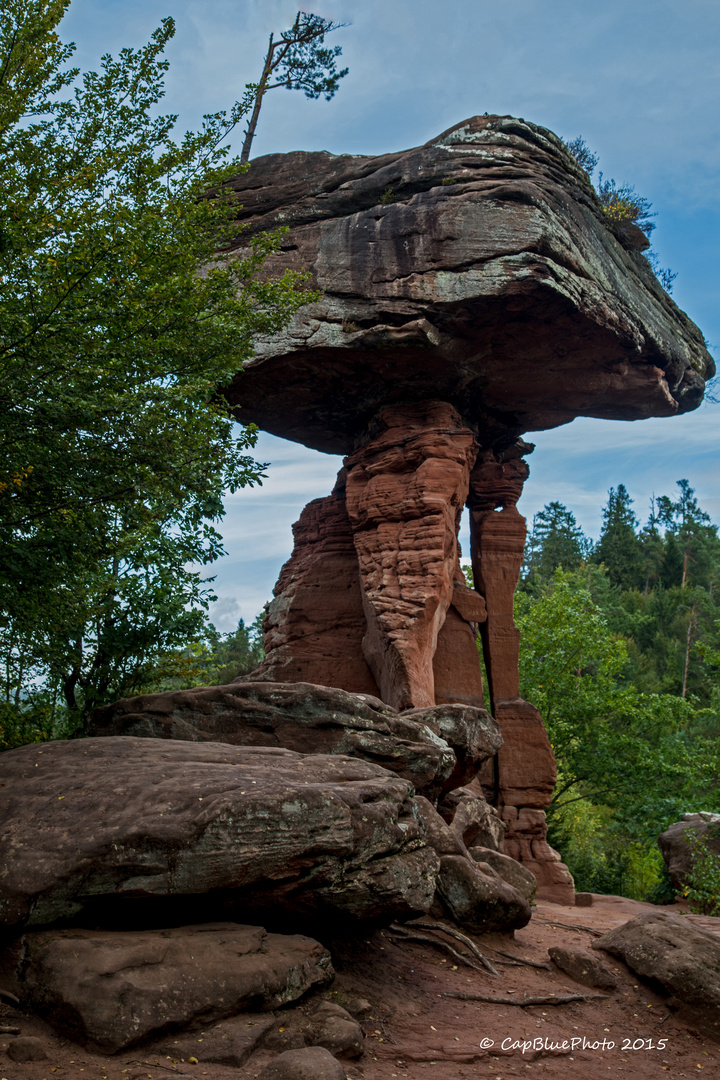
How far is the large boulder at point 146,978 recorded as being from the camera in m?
5.30

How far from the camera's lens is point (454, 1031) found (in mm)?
6934

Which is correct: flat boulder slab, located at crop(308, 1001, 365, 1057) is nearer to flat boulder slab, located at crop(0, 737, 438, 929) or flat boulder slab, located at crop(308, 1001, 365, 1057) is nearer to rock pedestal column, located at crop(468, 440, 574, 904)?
flat boulder slab, located at crop(0, 737, 438, 929)

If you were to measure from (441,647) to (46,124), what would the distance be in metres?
12.9

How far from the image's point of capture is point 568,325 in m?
16.0

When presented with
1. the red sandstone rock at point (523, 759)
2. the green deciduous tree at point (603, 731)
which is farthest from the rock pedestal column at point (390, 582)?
the green deciduous tree at point (603, 731)

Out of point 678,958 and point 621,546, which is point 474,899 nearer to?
point 678,958

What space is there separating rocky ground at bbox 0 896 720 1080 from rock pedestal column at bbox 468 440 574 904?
9400 millimetres

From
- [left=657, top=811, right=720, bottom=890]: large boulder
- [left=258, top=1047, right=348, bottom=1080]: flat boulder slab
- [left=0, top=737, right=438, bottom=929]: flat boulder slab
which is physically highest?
[left=0, top=737, right=438, bottom=929]: flat boulder slab

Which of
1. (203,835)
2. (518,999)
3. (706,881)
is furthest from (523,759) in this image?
(203,835)

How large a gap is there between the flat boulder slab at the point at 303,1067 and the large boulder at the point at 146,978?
703mm

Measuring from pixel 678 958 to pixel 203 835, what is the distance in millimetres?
5680

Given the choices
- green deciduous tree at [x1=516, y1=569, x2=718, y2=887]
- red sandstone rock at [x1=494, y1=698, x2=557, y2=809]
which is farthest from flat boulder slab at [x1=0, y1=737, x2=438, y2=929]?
green deciduous tree at [x1=516, y1=569, x2=718, y2=887]

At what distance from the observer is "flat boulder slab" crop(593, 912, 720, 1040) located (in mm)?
8180

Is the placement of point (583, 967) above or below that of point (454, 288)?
below
